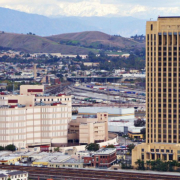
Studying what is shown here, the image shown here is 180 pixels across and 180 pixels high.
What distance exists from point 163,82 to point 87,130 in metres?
14.6

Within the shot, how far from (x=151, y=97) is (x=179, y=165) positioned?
6704 mm

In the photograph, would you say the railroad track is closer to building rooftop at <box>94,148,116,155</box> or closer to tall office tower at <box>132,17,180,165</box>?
building rooftop at <box>94,148,116,155</box>

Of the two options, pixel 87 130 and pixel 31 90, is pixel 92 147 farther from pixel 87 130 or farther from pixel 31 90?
pixel 31 90

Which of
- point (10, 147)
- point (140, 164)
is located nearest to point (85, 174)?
point (140, 164)

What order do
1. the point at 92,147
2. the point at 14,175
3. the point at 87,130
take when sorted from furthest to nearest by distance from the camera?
the point at 87,130, the point at 92,147, the point at 14,175

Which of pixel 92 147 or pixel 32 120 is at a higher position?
pixel 32 120

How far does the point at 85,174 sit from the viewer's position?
6394cm

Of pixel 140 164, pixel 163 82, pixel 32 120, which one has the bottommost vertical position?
pixel 140 164

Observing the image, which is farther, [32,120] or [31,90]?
[31,90]

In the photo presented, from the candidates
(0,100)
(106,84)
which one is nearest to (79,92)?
(106,84)

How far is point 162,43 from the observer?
70938 millimetres

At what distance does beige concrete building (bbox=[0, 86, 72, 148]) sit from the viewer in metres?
80.8

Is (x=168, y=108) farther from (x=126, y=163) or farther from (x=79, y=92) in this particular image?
(x=79, y=92)

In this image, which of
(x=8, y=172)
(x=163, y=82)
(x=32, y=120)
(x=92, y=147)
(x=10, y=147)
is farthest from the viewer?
(x=32, y=120)
